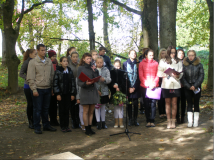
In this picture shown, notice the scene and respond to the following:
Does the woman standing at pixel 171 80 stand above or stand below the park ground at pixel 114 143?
above

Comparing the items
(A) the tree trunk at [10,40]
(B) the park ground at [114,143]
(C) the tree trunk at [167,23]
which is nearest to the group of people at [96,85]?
(B) the park ground at [114,143]

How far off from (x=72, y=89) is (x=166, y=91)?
2.72 metres

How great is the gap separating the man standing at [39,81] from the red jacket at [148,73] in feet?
8.87

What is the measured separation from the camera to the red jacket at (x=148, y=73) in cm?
700

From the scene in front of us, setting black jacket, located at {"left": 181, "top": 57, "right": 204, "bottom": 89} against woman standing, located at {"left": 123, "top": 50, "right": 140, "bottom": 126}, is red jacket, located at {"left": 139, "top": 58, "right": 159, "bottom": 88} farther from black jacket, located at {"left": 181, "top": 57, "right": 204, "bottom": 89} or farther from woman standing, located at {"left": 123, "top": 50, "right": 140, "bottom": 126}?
black jacket, located at {"left": 181, "top": 57, "right": 204, "bottom": 89}

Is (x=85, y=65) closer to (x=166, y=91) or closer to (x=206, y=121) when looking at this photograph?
(x=166, y=91)

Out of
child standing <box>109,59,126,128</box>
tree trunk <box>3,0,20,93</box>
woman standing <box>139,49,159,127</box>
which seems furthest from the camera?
tree trunk <box>3,0,20,93</box>

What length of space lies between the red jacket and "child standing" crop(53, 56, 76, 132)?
2.06m

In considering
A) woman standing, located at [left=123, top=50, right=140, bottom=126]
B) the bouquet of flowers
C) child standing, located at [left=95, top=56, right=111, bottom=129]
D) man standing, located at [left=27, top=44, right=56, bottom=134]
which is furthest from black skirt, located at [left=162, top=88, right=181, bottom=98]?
man standing, located at [left=27, top=44, right=56, bottom=134]

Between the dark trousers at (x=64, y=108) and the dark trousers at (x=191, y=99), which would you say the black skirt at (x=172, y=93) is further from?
the dark trousers at (x=64, y=108)

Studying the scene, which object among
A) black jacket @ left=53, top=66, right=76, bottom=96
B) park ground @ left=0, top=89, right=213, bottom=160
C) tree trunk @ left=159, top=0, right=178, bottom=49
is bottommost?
park ground @ left=0, top=89, right=213, bottom=160

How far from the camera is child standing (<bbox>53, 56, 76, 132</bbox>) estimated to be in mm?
6391

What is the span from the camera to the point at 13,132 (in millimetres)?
6633

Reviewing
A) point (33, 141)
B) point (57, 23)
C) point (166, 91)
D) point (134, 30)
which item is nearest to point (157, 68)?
point (166, 91)
